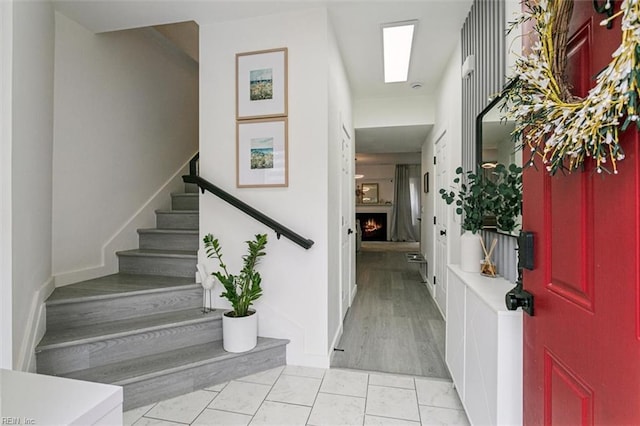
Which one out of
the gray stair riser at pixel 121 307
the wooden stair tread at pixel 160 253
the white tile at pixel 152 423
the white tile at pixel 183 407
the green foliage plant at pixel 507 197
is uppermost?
the green foliage plant at pixel 507 197

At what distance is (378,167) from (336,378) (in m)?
9.52

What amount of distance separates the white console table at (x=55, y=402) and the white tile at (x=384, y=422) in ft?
4.71

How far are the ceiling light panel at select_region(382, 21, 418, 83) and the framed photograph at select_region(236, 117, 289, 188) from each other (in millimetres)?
1239

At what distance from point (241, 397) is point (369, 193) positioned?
380 inches

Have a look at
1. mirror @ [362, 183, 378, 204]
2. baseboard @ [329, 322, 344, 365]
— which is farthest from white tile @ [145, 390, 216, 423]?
mirror @ [362, 183, 378, 204]

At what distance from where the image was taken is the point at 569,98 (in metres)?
0.78

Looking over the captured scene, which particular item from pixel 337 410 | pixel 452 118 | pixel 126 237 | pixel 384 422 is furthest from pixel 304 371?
pixel 452 118

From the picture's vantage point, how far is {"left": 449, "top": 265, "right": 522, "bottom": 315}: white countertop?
4.06 ft

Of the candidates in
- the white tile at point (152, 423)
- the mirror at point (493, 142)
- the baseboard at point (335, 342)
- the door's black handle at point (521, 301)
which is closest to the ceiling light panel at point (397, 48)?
the mirror at point (493, 142)

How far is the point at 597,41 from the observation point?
72cm

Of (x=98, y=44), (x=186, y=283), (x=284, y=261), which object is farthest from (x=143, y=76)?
(x=284, y=261)

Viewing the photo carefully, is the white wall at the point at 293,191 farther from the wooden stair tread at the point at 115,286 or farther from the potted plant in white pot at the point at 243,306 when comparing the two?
the wooden stair tread at the point at 115,286

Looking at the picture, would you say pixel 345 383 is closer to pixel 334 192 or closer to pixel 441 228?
pixel 334 192

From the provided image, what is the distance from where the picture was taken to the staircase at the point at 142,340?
181cm
